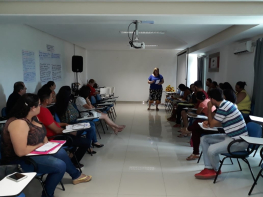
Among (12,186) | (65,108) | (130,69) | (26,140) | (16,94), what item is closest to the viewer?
(12,186)

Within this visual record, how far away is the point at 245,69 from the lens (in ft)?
19.5

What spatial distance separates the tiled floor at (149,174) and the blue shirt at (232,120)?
0.70m

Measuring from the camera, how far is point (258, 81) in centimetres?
495

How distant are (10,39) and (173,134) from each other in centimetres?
419

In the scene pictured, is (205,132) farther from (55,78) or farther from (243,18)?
(55,78)

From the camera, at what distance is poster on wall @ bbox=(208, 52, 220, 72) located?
779 centimetres

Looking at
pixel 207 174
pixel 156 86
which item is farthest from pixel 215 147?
pixel 156 86

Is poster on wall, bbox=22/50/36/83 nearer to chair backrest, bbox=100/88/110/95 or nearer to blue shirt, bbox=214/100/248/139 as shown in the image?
chair backrest, bbox=100/88/110/95

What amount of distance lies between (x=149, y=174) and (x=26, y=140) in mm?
1825

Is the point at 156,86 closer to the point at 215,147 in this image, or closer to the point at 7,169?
the point at 215,147

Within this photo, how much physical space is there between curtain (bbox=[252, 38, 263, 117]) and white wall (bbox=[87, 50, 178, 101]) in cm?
605

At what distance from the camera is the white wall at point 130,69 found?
10977 millimetres

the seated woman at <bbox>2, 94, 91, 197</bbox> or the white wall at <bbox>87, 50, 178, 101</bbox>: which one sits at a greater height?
the white wall at <bbox>87, 50, 178, 101</bbox>

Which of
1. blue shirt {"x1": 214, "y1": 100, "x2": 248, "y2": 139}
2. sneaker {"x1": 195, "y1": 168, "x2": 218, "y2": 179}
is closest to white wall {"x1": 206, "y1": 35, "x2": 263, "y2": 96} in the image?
blue shirt {"x1": 214, "y1": 100, "x2": 248, "y2": 139}
